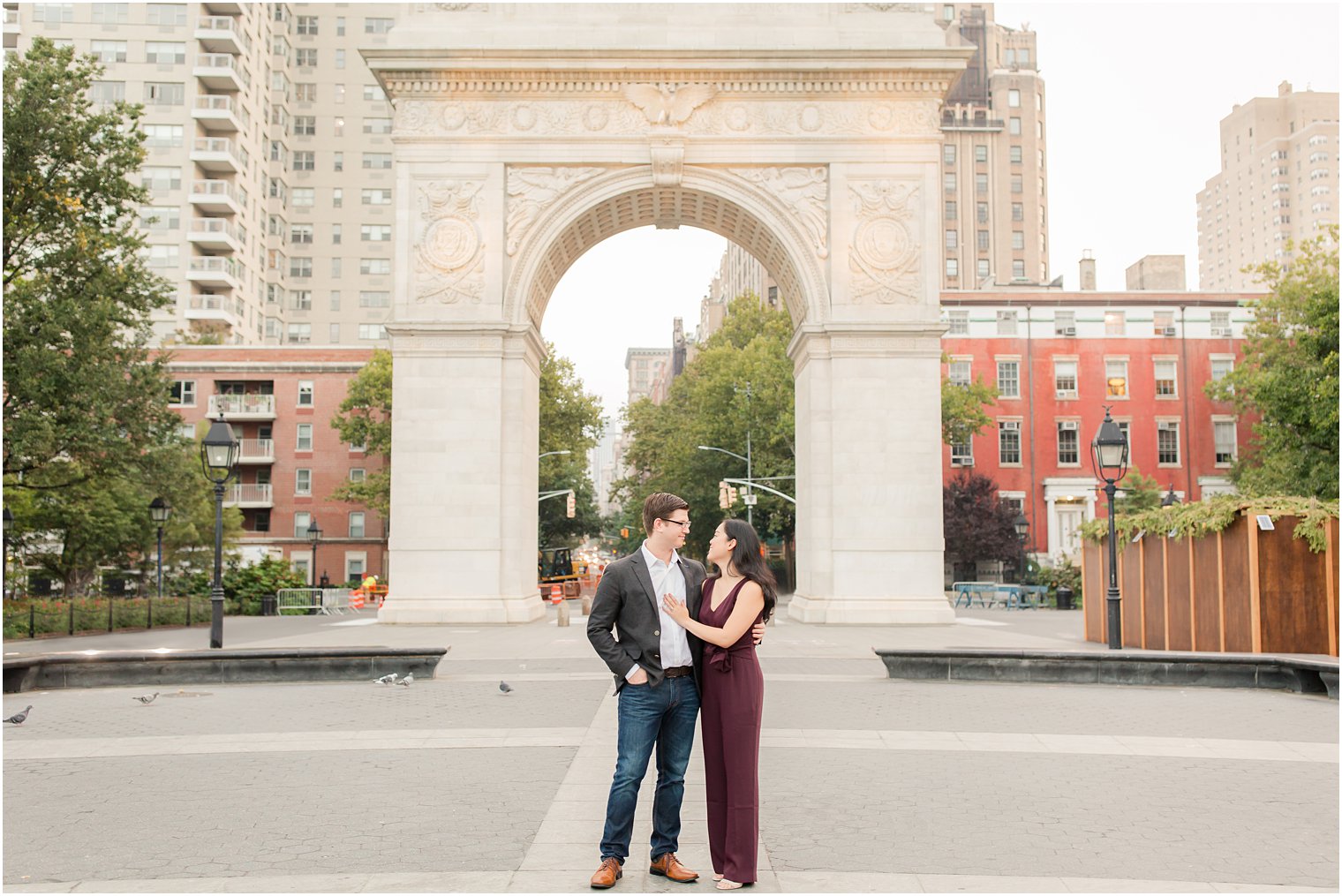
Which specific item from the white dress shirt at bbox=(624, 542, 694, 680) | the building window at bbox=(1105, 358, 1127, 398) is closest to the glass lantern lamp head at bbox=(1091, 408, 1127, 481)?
the white dress shirt at bbox=(624, 542, 694, 680)

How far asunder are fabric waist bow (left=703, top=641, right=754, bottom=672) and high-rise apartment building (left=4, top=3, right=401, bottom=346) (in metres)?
63.1

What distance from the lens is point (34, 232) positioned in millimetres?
25688

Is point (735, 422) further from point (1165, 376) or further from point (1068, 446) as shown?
point (1165, 376)

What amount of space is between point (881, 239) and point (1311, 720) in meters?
18.0

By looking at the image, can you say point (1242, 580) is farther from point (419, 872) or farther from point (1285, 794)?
point (419, 872)

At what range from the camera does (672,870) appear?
6023 mm

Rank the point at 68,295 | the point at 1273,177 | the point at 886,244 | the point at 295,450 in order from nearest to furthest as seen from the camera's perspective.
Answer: the point at 68,295
the point at 886,244
the point at 295,450
the point at 1273,177

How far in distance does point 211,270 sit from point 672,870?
223 feet

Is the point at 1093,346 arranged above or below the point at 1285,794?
above

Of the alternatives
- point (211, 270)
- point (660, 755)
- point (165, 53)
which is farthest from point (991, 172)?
point (660, 755)

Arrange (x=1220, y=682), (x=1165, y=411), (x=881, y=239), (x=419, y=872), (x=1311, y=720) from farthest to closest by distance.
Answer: (x=1165, y=411), (x=881, y=239), (x=1220, y=682), (x=1311, y=720), (x=419, y=872)

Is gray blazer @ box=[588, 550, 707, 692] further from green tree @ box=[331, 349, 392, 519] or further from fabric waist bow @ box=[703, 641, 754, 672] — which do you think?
green tree @ box=[331, 349, 392, 519]

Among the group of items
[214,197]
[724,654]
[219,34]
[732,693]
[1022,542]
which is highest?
[219,34]

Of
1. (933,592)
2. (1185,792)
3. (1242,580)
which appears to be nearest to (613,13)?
(933,592)
